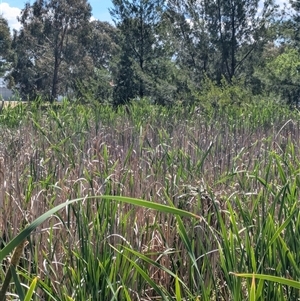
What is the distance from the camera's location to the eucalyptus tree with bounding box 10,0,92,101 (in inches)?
1027

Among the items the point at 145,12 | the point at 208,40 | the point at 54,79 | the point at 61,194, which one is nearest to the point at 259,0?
the point at 208,40

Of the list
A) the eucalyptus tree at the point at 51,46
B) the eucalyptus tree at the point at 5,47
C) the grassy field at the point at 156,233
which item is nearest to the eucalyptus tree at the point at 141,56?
the grassy field at the point at 156,233

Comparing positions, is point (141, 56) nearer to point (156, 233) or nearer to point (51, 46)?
point (156, 233)

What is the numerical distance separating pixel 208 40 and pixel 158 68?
8.47ft

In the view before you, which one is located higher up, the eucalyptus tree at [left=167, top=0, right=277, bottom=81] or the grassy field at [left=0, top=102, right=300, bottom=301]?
the eucalyptus tree at [left=167, top=0, right=277, bottom=81]

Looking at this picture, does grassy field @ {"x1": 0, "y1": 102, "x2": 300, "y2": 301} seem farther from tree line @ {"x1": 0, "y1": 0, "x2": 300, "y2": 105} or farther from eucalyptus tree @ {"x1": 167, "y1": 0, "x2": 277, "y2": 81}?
eucalyptus tree @ {"x1": 167, "y1": 0, "x2": 277, "y2": 81}

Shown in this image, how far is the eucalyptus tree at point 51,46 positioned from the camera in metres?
26.1

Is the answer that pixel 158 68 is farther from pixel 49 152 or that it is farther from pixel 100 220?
pixel 100 220

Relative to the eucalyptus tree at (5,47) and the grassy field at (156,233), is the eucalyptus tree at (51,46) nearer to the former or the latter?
the eucalyptus tree at (5,47)

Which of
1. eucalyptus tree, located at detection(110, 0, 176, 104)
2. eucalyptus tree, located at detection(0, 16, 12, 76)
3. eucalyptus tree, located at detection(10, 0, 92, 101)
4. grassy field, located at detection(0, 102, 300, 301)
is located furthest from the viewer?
eucalyptus tree, located at detection(0, 16, 12, 76)

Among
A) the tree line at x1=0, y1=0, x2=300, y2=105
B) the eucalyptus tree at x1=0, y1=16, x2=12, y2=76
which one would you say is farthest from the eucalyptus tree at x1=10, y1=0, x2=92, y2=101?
the tree line at x1=0, y1=0, x2=300, y2=105

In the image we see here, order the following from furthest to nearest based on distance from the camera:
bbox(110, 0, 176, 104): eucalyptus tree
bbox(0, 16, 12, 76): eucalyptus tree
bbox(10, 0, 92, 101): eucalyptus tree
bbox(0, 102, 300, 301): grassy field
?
bbox(0, 16, 12, 76): eucalyptus tree
bbox(10, 0, 92, 101): eucalyptus tree
bbox(110, 0, 176, 104): eucalyptus tree
bbox(0, 102, 300, 301): grassy field

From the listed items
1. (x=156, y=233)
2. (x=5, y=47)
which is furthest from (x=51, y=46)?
(x=156, y=233)

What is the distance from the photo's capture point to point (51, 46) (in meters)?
27.0
